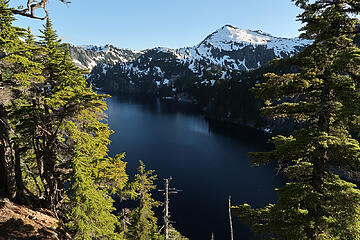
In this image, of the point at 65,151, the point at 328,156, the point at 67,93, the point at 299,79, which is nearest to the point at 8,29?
the point at 67,93

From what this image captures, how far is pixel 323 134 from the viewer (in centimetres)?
698

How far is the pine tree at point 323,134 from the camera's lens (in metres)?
Result: 6.87

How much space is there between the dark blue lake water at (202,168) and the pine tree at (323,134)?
2824cm

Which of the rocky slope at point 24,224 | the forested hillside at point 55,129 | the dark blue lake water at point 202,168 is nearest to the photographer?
the rocky slope at point 24,224

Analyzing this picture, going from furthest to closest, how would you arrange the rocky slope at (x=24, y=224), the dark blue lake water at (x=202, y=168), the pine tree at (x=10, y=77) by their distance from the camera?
1. the dark blue lake water at (x=202, y=168)
2. the rocky slope at (x=24, y=224)
3. the pine tree at (x=10, y=77)

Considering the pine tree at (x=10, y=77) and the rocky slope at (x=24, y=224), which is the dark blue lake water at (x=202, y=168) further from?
the pine tree at (x=10, y=77)

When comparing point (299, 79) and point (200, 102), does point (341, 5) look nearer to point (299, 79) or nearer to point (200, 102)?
point (299, 79)

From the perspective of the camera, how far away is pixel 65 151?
13188 millimetres

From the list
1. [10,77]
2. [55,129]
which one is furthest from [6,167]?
[10,77]

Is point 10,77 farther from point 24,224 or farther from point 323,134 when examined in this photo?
point 323,134

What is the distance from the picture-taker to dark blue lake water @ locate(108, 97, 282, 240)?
116 ft

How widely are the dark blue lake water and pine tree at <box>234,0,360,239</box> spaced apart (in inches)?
1112

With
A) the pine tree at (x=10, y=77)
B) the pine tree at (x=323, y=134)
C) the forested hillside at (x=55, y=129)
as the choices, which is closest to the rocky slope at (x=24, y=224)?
the forested hillside at (x=55, y=129)

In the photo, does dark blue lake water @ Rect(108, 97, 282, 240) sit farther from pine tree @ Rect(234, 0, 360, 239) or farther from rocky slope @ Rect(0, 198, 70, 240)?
pine tree @ Rect(234, 0, 360, 239)
